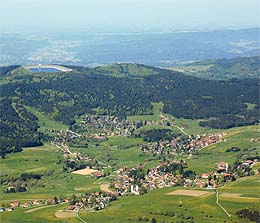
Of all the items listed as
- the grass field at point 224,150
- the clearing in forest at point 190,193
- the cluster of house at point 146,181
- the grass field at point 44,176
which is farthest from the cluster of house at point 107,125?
the clearing in forest at point 190,193

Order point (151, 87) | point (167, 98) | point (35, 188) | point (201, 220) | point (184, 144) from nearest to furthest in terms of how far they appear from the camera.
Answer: point (201, 220), point (35, 188), point (184, 144), point (167, 98), point (151, 87)

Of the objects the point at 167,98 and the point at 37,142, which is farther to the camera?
the point at 167,98

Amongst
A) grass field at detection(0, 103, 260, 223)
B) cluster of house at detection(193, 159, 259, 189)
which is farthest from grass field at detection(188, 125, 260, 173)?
cluster of house at detection(193, 159, 259, 189)

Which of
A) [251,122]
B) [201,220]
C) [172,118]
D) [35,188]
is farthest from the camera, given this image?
[172,118]

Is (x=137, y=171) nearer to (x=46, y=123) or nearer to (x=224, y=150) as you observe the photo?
(x=224, y=150)

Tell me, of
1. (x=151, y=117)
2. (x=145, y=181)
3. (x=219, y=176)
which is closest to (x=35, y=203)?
(x=145, y=181)

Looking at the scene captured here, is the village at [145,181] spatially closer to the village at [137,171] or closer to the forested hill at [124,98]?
the village at [137,171]

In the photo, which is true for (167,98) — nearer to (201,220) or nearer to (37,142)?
(37,142)

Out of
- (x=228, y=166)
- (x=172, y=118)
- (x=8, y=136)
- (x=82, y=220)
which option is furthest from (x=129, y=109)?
(x=82, y=220)
